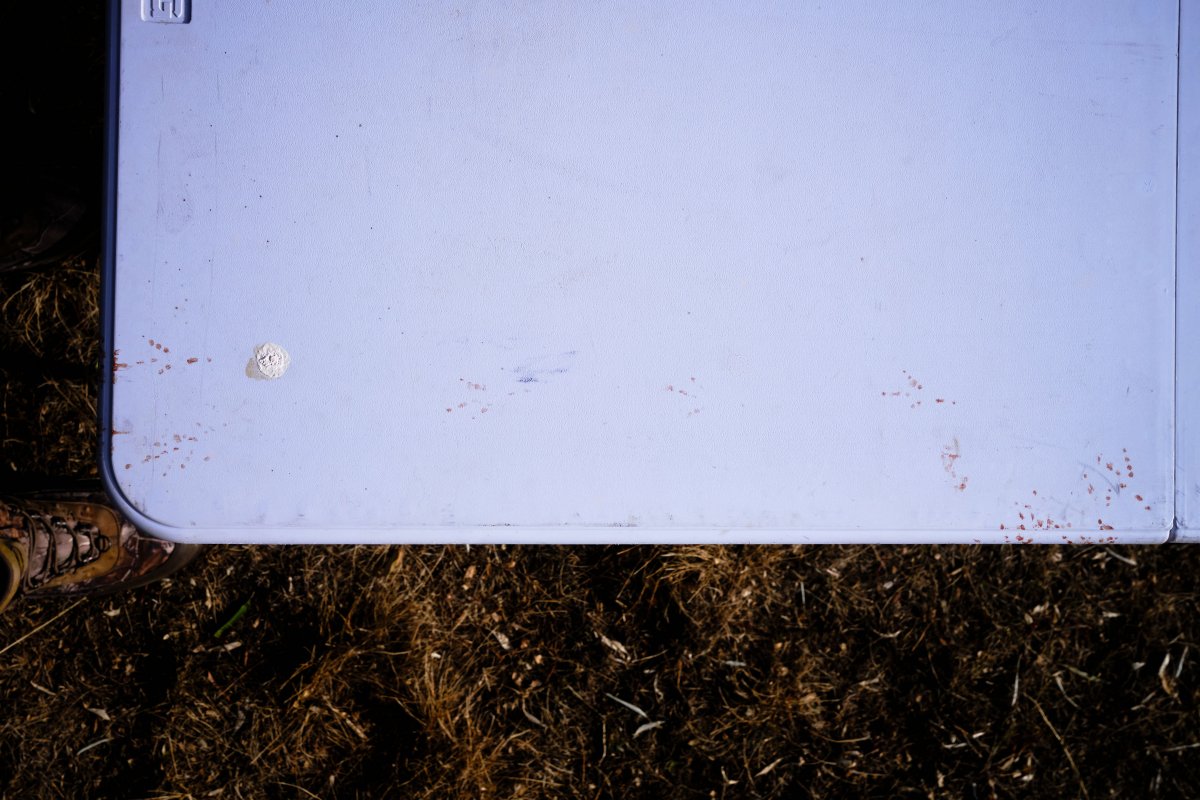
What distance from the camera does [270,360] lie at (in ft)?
3.03

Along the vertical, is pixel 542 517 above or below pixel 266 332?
below

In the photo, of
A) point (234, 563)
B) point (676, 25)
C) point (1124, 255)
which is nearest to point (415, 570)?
point (234, 563)

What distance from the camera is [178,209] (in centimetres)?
92

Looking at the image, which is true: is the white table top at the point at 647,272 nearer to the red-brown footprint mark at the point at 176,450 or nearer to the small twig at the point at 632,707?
the red-brown footprint mark at the point at 176,450

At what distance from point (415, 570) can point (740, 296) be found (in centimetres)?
103

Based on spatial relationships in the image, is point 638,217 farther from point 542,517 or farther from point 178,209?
point 178,209

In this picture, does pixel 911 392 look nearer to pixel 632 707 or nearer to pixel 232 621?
pixel 632 707

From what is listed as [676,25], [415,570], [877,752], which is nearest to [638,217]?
[676,25]

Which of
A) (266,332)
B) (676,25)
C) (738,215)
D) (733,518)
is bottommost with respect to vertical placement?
(733,518)

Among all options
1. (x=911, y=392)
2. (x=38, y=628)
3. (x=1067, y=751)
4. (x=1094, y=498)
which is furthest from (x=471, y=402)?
(x=1067, y=751)

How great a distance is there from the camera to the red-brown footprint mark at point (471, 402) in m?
0.93

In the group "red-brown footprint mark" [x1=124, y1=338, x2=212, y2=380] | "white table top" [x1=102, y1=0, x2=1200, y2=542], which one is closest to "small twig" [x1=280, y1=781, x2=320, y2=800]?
"white table top" [x1=102, y1=0, x2=1200, y2=542]

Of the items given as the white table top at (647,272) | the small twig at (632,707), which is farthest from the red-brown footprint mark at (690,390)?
the small twig at (632,707)

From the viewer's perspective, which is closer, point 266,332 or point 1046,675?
point 266,332
